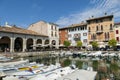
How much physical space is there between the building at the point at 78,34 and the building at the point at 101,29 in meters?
1.74

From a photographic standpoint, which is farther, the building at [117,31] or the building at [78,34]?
the building at [78,34]

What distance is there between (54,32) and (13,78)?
41667mm

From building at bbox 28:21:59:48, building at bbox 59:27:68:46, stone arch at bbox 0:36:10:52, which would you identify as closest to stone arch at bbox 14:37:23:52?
stone arch at bbox 0:36:10:52

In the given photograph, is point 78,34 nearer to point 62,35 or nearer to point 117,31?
point 62,35

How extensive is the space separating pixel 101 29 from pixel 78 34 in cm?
886

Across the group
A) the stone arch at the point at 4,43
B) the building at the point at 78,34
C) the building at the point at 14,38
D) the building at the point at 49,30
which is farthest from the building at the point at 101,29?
the stone arch at the point at 4,43

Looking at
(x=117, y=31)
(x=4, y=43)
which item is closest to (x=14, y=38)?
(x=4, y=43)

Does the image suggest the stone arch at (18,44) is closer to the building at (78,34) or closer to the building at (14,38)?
the building at (14,38)

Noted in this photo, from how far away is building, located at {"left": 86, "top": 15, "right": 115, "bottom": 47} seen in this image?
139ft

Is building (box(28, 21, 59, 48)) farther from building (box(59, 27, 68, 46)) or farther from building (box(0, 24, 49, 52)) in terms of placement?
building (box(59, 27, 68, 46))

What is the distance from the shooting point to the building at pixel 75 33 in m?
48.8

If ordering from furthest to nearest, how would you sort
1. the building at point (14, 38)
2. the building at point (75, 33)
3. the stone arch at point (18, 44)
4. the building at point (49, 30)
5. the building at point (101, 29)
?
1. the building at point (49, 30)
2. the building at point (75, 33)
3. the building at point (101, 29)
4. the stone arch at point (18, 44)
5. the building at point (14, 38)

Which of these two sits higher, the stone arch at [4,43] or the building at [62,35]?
the building at [62,35]

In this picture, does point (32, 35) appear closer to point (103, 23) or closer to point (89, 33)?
point (89, 33)
